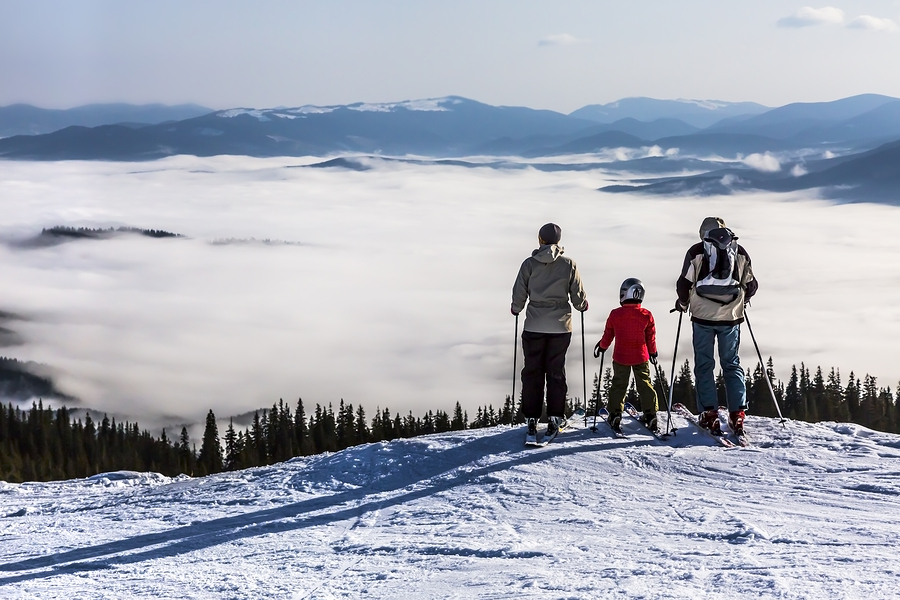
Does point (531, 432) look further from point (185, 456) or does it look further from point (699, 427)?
point (185, 456)

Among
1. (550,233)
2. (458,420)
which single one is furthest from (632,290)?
(458,420)

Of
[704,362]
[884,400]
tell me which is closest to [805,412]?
[884,400]

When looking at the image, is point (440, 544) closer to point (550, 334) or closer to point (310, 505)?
point (310, 505)

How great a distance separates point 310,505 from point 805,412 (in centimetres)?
3695

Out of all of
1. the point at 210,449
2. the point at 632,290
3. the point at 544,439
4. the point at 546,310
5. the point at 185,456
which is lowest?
the point at 185,456

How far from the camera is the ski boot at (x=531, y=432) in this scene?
8.66 m

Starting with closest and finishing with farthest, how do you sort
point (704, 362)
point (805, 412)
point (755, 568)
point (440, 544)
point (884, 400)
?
point (755, 568) → point (440, 544) → point (704, 362) → point (805, 412) → point (884, 400)

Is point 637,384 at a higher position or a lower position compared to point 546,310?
lower

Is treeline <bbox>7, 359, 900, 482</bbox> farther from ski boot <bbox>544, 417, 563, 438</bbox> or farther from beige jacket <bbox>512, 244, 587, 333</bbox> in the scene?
beige jacket <bbox>512, 244, 587, 333</bbox>

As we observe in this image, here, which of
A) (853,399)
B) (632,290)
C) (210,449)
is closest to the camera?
(632,290)

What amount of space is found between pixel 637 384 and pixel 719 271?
155 centimetres

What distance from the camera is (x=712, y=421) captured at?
347 inches

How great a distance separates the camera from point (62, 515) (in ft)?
26.0

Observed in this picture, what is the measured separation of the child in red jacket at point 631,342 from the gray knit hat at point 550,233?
109 cm
